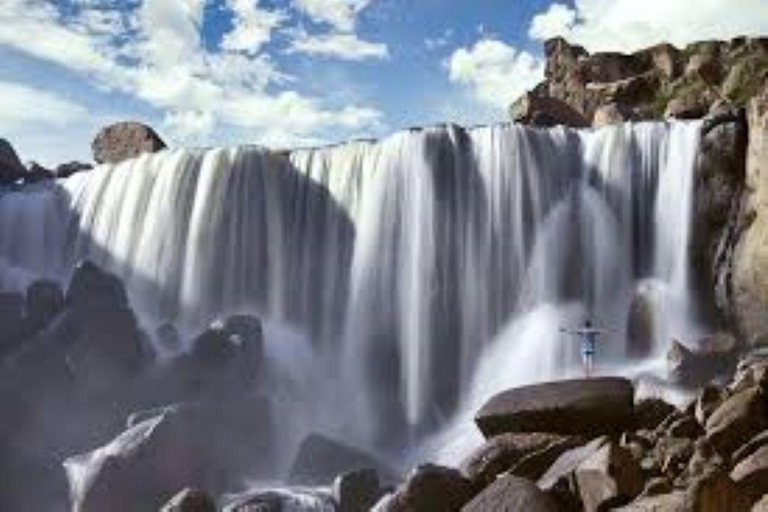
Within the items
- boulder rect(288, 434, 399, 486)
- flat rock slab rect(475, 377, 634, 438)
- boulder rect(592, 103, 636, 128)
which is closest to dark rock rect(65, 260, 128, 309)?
boulder rect(288, 434, 399, 486)

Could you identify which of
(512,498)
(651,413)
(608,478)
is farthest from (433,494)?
(651,413)

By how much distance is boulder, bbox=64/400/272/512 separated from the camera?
27.8 meters

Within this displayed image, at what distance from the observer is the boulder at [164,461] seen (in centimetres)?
2783

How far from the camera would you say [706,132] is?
38344 mm

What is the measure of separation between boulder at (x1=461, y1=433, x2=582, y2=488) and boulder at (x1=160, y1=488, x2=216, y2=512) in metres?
5.74

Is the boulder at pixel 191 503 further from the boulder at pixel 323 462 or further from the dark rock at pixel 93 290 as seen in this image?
the dark rock at pixel 93 290

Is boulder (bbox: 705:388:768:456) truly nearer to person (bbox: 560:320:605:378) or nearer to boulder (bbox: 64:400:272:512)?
person (bbox: 560:320:605:378)

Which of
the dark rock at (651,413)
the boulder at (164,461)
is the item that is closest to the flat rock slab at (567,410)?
the dark rock at (651,413)

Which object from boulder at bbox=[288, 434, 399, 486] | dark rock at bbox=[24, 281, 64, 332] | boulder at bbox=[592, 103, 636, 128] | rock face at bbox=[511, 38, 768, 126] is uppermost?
rock face at bbox=[511, 38, 768, 126]

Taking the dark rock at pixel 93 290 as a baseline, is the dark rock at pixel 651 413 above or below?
below

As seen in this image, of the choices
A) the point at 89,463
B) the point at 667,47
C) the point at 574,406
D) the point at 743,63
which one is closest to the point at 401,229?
the point at 89,463

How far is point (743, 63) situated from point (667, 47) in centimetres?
793

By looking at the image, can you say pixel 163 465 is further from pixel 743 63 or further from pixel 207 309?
pixel 743 63

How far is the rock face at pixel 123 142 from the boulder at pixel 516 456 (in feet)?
114
